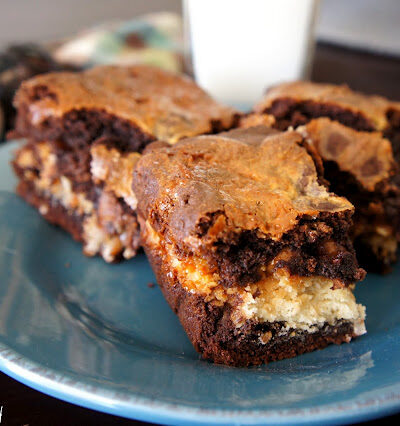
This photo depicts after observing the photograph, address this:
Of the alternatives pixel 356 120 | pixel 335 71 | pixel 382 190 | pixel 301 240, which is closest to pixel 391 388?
pixel 301 240

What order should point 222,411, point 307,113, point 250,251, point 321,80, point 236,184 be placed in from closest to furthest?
1. point 222,411
2. point 250,251
3. point 236,184
4. point 307,113
5. point 321,80

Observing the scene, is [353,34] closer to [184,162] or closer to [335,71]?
[335,71]

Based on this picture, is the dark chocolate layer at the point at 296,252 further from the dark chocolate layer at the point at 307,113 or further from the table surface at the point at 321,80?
the dark chocolate layer at the point at 307,113

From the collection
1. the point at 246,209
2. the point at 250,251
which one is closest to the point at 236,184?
the point at 246,209

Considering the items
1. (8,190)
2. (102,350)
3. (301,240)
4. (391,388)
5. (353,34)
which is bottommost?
(353,34)

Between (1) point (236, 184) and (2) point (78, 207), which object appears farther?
(2) point (78, 207)

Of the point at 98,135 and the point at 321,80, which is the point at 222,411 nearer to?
the point at 98,135

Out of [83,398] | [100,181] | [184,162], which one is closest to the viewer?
[83,398]
